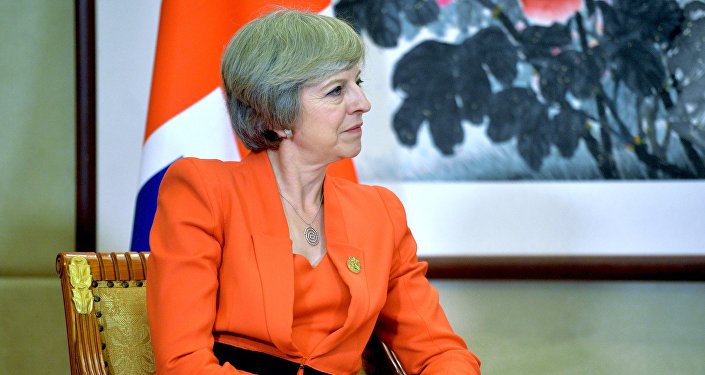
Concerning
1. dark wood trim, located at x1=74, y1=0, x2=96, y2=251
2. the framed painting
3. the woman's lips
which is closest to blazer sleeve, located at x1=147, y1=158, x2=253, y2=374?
the woman's lips

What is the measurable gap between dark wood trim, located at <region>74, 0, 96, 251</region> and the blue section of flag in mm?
432

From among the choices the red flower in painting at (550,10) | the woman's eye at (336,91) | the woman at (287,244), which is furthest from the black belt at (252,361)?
the red flower in painting at (550,10)

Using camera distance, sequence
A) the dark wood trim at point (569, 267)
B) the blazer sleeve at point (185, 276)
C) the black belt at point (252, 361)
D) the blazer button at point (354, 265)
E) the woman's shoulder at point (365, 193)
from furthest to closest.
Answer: the dark wood trim at point (569, 267) < the woman's shoulder at point (365, 193) < the blazer button at point (354, 265) < the black belt at point (252, 361) < the blazer sleeve at point (185, 276)

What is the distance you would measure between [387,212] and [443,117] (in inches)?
34.8

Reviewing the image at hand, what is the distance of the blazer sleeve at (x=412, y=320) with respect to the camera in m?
1.99

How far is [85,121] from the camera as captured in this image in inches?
116

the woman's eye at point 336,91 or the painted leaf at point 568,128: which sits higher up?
the woman's eye at point 336,91

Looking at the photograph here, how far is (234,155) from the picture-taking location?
2.65 metres

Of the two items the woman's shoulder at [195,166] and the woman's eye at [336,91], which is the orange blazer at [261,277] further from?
the woman's eye at [336,91]

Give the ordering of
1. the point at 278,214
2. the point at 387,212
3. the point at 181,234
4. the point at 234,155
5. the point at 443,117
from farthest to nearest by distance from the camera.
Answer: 1. the point at 443,117
2. the point at 234,155
3. the point at 387,212
4. the point at 278,214
5. the point at 181,234

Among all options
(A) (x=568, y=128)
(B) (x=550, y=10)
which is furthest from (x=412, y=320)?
(B) (x=550, y=10)

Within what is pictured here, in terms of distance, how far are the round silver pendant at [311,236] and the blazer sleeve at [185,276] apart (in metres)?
0.24

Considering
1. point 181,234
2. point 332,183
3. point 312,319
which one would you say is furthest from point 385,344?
point 181,234

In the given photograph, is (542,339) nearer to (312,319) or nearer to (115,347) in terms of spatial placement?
(312,319)
